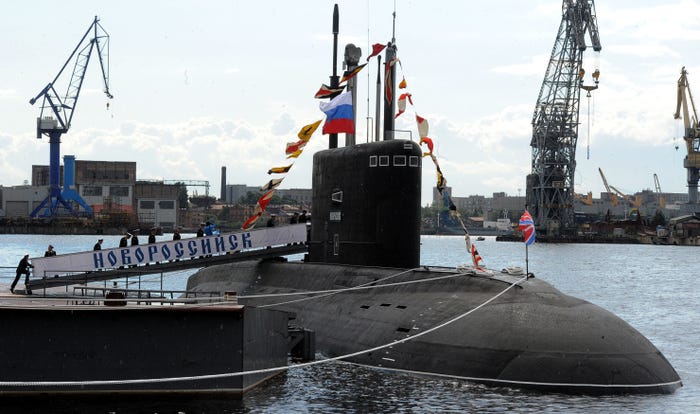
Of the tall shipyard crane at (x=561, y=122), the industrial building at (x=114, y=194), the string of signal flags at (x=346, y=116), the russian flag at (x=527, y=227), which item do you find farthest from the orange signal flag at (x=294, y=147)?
the industrial building at (x=114, y=194)

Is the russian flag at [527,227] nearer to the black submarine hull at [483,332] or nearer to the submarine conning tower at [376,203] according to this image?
the black submarine hull at [483,332]

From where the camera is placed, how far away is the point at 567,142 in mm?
117875

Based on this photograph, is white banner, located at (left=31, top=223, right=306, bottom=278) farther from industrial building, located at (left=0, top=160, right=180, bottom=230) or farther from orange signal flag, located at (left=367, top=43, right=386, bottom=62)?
industrial building, located at (left=0, top=160, right=180, bottom=230)

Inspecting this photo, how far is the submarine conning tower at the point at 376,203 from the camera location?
2347 centimetres

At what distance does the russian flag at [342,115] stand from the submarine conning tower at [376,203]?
642 mm

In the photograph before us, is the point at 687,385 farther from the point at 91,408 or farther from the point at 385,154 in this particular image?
the point at 91,408

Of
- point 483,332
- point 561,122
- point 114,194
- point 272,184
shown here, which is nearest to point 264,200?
point 272,184

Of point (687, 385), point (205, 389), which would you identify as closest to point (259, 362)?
point (205, 389)

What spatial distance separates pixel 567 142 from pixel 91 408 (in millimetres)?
106751

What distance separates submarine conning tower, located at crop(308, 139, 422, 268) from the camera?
77.0 feet

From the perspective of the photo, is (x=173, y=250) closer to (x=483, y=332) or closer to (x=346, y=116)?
(x=346, y=116)

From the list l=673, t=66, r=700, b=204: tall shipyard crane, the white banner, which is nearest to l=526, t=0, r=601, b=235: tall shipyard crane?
l=673, t=66, r=700, b=204: tall shipyard crane

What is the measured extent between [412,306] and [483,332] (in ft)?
8.73

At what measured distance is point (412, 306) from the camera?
2125 cm
